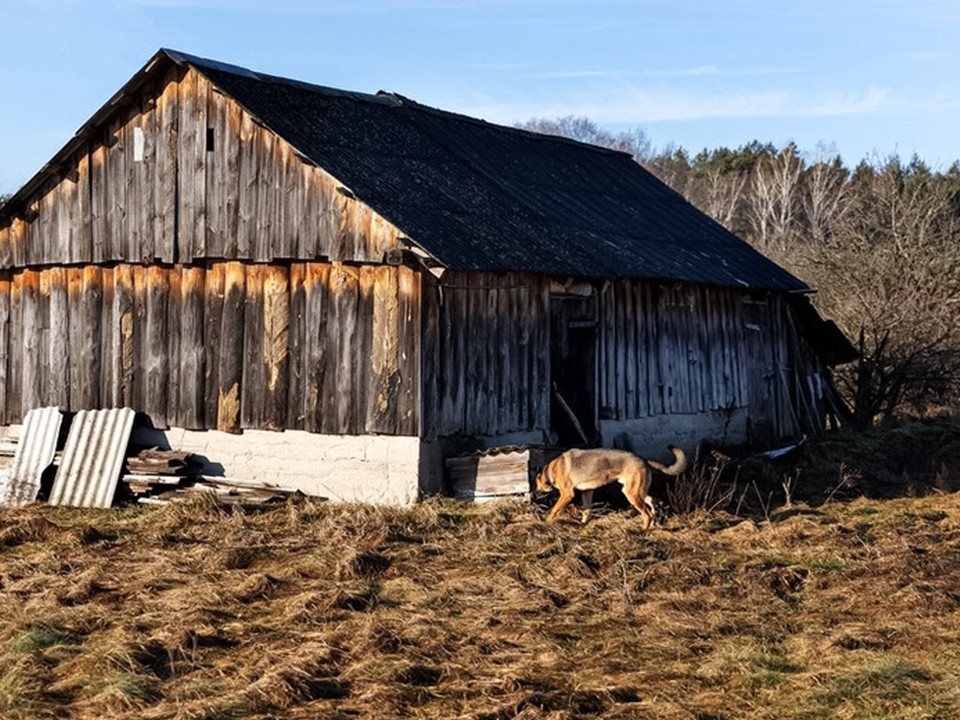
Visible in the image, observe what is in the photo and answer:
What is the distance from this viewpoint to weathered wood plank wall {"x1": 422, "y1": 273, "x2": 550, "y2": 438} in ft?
50.3

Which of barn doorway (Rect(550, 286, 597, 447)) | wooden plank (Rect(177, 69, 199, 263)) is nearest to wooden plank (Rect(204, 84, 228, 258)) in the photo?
wooden plank (Rect(177, 69, 199, 263))

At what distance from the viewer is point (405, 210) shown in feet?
50.8

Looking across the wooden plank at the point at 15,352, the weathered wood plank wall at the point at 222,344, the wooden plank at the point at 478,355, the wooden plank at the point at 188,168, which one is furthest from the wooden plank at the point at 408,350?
the wooden plank at the point at 15,352

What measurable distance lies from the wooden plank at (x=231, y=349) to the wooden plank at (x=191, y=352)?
1.15 ft

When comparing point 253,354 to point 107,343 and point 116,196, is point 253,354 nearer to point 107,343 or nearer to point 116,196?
point 107,343

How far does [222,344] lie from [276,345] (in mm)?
877

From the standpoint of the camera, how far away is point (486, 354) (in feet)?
52.5

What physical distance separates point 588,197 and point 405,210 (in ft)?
23.2

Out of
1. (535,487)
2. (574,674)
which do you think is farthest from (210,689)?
(535,487)

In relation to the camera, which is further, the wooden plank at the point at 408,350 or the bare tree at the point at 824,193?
the bare tree at the point at 824,193

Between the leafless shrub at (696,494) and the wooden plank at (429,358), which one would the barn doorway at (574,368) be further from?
the wooden plank at (429,358)

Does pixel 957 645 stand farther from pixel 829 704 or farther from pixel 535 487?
pixel 535 487

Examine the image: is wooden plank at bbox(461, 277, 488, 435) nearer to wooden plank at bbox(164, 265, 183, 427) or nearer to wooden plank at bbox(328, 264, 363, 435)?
wooden plank at bbox(328, 264, 363, 435)

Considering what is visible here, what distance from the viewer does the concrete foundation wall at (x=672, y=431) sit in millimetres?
18566
